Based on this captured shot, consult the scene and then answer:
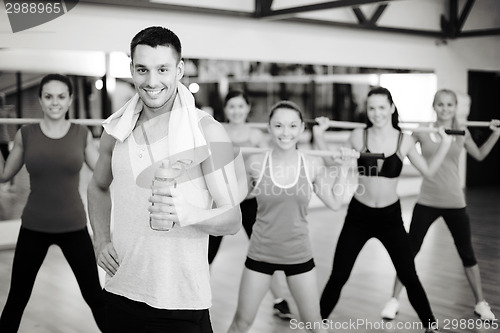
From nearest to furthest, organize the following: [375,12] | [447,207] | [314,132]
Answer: [314,132] < [447,207] < [375,12]

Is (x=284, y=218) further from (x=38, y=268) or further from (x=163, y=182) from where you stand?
(x=163, y=182)

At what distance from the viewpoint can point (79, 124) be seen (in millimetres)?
3240

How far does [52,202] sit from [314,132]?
5.03 ft

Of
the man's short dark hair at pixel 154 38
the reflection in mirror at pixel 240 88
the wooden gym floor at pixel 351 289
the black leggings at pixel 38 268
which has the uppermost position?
the reflection in mirror at pixel 240 88

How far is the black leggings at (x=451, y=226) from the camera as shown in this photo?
3715 millimetres

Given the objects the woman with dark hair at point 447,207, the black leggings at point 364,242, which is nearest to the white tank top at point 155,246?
the black leggings at point 364,242

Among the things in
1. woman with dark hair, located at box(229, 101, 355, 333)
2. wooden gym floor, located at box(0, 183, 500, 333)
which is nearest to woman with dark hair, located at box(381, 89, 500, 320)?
wooden gym floor, located at box(0, 183, 500, 333)

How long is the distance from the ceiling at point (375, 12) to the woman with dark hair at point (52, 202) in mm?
3110

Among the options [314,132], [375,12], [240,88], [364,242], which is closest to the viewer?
[364,242]

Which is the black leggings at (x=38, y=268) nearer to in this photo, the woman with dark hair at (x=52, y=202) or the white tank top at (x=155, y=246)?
the woman with dark hair at (x=52, y=202)

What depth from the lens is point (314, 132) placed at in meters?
3.56

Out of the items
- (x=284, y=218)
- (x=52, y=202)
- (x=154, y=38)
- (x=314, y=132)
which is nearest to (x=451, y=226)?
(x=314, y=132)

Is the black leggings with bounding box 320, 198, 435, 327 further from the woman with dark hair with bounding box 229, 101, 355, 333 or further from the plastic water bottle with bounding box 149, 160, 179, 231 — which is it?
the plastic water bottle with bounding box 149, 160, 179, 231

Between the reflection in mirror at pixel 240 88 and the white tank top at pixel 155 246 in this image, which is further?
the reflection in mirror at pixel 240 88
